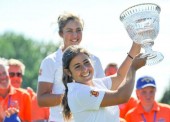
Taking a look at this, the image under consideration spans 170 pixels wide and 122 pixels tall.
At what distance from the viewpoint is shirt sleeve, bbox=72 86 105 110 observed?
6664 mm

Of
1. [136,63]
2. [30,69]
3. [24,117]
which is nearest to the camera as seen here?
[136,63]

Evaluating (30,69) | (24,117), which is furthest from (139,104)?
(30,69)

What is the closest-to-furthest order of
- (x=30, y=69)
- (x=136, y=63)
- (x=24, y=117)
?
(x=136, y=63) < (x=24, y=117) < (x=30, y=69)

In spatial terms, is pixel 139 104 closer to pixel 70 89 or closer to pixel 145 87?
pixel 145 87

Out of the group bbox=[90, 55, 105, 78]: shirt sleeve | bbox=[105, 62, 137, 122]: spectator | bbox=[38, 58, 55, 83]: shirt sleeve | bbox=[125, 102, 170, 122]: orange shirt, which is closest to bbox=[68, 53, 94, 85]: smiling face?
bbox=[90, 55, 105, 78]: shirt sleeve

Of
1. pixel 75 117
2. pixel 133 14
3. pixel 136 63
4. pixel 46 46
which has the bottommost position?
pixel 75 117

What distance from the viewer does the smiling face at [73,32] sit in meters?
7.77

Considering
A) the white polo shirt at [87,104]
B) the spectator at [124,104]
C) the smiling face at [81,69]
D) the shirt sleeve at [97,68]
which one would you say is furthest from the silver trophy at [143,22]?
the spectator at [124,104]

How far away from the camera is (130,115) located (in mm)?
10641

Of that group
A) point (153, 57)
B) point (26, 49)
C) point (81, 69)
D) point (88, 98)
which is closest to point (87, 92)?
point (88, 98)

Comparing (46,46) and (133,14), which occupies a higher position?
(46,46)

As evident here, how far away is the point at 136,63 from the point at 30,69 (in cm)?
7297

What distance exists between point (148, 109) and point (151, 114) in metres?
0.09

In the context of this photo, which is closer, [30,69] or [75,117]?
[75,117]
